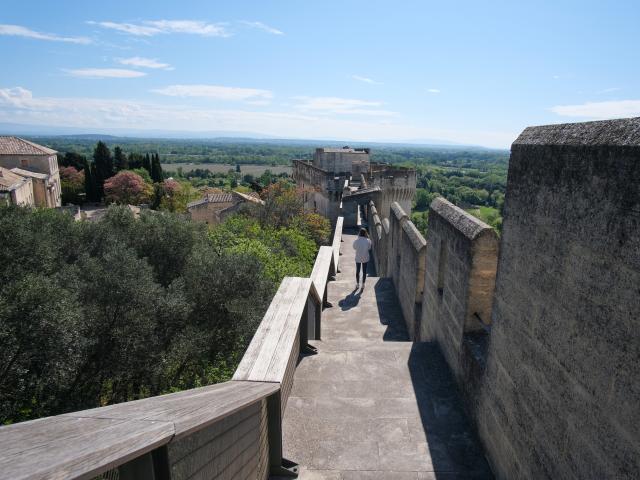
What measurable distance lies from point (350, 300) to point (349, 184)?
2966cm

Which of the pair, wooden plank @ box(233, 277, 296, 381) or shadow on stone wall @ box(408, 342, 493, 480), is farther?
shadow on stone wall @ box(408, 342, 493, 480)

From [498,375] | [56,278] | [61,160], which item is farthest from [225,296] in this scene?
[61,160]

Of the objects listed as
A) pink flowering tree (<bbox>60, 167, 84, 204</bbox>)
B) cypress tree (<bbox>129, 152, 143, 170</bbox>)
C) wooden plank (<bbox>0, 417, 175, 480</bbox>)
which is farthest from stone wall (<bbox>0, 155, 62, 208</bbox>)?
wooden plank (<bbox>0, 417, 175, 480</bbox>)

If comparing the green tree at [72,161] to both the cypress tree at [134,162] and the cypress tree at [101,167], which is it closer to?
the cypress tree at [134,162]

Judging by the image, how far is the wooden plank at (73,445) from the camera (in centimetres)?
100

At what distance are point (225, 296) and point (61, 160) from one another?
64195 millimetres

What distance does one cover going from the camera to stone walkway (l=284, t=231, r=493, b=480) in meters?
3.81

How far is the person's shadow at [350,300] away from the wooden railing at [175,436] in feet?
17.1

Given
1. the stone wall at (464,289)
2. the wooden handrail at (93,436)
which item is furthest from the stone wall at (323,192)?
the wooden handrail at (93,436)

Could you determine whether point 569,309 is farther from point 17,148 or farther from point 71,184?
point 71,184

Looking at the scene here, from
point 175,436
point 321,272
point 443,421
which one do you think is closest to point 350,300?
point 321,272

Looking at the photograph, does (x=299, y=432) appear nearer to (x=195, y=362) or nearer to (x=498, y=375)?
(x=498, y=375)

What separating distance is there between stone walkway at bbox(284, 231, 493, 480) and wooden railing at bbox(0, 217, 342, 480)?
47 centimetres

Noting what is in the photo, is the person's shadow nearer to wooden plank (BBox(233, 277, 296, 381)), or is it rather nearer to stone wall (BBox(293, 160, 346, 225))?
wooden plank (BBox(233, 277, 296, 381))
